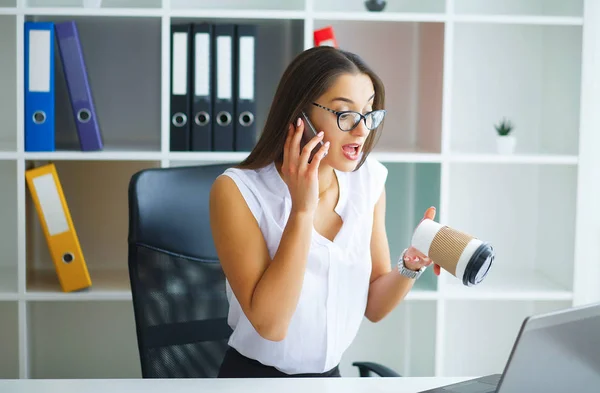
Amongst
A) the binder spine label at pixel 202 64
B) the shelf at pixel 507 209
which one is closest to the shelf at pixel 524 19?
the shelf at pixel 507 209

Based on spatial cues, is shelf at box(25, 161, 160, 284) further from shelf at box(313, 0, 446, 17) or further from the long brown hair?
the long brown hair

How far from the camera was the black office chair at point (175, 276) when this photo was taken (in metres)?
1.83

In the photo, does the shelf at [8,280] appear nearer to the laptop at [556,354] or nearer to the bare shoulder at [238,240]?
the bare shoulder at [238,240]

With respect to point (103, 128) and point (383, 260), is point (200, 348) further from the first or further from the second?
point (103, 128)

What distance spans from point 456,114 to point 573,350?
6.05 ft

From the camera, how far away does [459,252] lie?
1.35 meters

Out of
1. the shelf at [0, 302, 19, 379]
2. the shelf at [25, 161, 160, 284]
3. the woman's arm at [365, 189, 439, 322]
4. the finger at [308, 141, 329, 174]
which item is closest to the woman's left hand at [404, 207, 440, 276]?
the woman's arm at [365, 189, 439, 322]

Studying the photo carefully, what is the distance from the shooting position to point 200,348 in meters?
1.90

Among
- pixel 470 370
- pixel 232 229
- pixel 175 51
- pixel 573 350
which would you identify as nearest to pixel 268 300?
pixel 232 229

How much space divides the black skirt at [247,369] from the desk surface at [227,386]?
21 centimetres

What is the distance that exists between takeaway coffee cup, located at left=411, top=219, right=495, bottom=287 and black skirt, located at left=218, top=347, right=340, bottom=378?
0.45m

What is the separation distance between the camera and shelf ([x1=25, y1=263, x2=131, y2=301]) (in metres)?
2.54

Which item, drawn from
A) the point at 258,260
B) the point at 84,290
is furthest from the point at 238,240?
the point at 84,290

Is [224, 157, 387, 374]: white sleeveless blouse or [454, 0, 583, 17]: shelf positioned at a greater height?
[454, 0, 583, 17]: shelf
